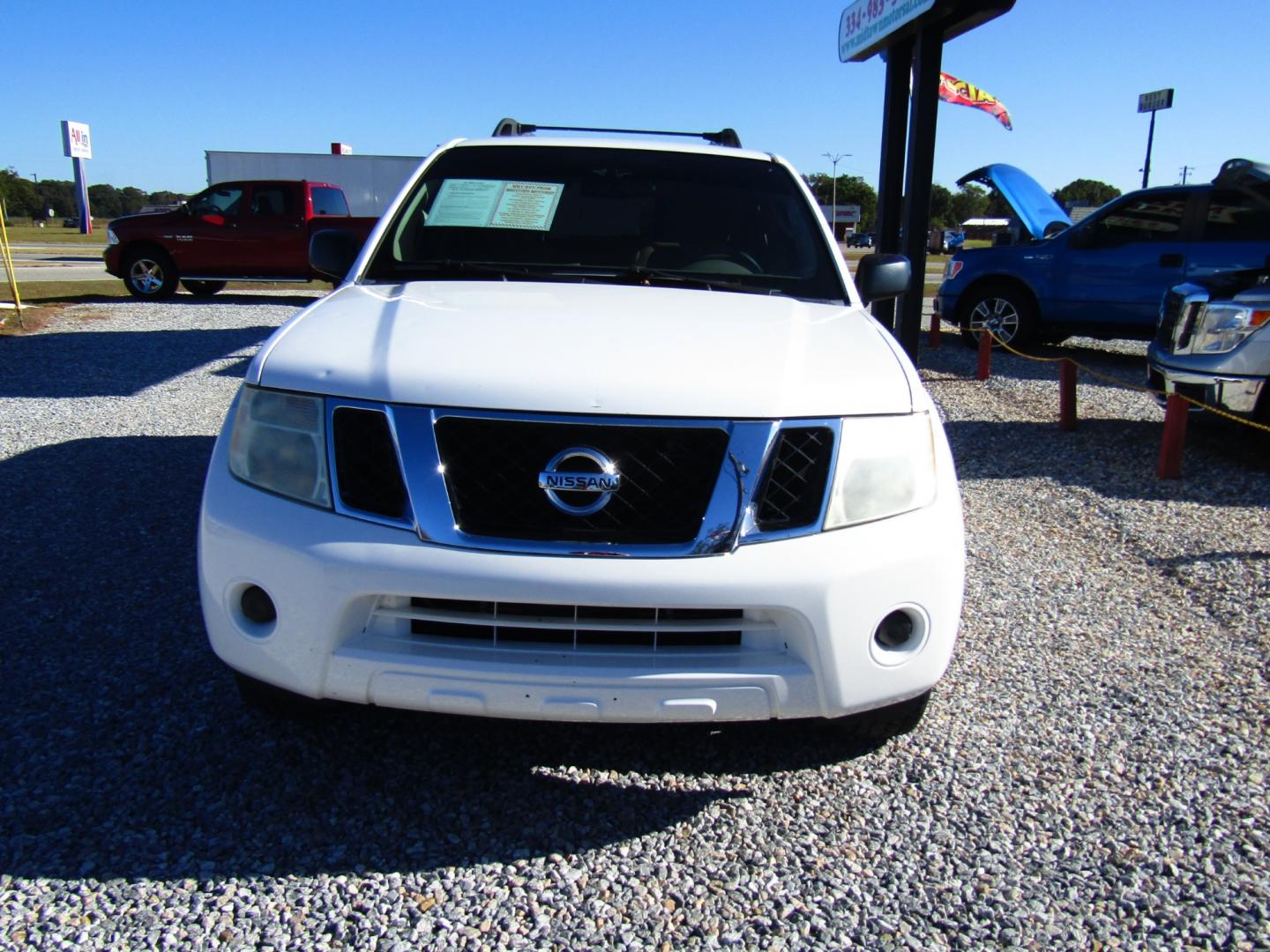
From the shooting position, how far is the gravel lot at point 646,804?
2092 mm

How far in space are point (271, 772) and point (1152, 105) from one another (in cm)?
5258

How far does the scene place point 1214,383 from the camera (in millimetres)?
6180

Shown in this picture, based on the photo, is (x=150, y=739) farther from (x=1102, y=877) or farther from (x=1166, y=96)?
(x=1166, y=96)

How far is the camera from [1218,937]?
2.06 m

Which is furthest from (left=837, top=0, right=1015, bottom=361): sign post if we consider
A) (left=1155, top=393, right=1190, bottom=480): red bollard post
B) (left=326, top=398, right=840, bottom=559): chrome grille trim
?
(left=326, top=398, right=840, bottom=559): chrome grille trim

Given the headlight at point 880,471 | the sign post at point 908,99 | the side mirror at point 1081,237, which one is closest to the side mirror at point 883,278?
the headlight at point 880,471

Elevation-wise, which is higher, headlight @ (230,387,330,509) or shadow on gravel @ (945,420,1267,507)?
headlight @ (230,387,330,509)

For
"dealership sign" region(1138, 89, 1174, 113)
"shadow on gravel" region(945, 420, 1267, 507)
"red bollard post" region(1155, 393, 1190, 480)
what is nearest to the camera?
"shadow on gravel" region(945, 420, 1267, 507)

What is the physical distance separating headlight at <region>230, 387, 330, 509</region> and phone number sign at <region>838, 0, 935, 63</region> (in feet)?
24.6

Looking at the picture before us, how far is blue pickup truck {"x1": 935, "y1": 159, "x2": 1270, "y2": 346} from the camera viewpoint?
32.9 ft

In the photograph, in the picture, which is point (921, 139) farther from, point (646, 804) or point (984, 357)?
point (646, 804)

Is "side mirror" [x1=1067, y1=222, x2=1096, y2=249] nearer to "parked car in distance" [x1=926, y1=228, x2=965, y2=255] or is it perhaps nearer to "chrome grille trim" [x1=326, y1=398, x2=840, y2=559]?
"parked car in distance" [x1=926, y1=228, x2=965, y2=255]

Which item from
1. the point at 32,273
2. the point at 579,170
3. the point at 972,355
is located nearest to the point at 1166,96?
the point at 972,355

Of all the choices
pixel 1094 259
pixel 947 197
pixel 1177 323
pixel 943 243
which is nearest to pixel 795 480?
pixel 1177 323
